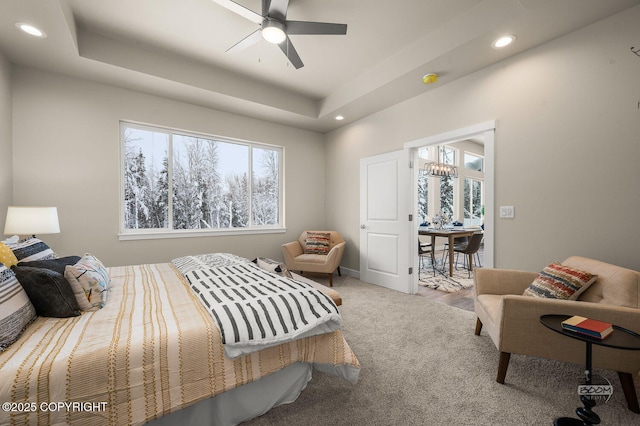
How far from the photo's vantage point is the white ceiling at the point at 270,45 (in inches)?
88.2

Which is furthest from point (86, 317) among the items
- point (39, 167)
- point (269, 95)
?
point (269, 95)

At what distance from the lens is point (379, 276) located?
4137mm

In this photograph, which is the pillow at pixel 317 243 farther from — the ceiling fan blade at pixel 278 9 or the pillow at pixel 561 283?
the ceiling fan blade at pixel 278 9

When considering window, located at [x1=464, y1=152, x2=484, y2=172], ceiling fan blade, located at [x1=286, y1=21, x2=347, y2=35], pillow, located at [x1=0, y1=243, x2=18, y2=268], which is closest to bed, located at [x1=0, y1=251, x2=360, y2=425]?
pillow, located at [x1=0, y1=243, x2=18, y2=268]

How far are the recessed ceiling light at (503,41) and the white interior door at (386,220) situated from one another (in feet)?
4.87

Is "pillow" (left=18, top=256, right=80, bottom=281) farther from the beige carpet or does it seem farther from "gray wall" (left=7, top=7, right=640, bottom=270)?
"gray wall" (left=7, top=7, right=640, bottom=270)

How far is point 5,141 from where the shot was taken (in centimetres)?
267

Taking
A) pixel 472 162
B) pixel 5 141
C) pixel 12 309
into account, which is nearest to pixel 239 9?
pixel 12 309

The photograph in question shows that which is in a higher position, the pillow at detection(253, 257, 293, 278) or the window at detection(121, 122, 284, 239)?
the window at detection(121, 122, 284, 239)

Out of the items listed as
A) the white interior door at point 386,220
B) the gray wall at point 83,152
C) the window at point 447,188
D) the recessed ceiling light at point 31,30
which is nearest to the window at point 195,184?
the gray wall at point 83,152

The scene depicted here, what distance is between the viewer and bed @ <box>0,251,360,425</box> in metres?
Result: 0.97

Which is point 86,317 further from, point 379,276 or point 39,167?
point 379,276

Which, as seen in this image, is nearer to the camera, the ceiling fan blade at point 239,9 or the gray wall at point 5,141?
the ceiling fan blade at point 239,9

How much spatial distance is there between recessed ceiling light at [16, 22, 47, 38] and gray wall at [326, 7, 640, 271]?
13.7ft
